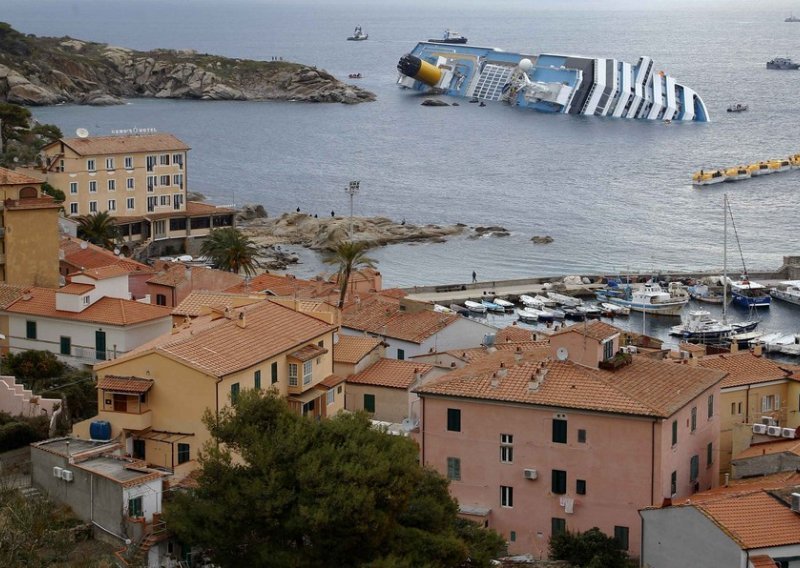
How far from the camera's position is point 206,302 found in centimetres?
3138

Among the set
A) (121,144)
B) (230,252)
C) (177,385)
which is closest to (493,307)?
(230,252)

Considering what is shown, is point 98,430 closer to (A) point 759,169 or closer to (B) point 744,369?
(B) point 744,369

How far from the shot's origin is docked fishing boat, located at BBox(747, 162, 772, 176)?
10125cm

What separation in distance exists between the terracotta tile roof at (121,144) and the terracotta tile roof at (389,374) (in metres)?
30.8

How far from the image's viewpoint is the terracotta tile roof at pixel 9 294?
30894 mm

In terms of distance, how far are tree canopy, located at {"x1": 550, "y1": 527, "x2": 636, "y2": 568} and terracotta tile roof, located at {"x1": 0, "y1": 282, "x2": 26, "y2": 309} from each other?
1385cm

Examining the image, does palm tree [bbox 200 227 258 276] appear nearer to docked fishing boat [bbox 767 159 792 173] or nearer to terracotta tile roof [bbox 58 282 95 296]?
terracotta tile roof [bbox 58 282 95 296]

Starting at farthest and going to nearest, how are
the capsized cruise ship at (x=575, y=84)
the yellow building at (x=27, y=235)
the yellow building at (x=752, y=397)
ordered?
the capsized cruise ship at (x=575, y=84) → the yellow building at (x=27, y=235) → the yellow building at (x=752, y=397)

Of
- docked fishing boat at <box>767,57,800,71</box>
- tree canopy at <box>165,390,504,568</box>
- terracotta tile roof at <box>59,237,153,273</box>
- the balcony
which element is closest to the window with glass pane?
tree canopy at <box>165,390,504,568</box>

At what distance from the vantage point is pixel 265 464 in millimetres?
18797

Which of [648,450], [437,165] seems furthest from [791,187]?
[648,450]

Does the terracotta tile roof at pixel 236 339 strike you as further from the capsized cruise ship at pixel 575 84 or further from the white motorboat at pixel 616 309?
the capsized cruise ship at pixel 575 84

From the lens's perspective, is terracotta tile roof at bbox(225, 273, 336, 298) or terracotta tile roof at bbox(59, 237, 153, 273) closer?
terracotta tile roof at bbox(59, 237, 153, 273)

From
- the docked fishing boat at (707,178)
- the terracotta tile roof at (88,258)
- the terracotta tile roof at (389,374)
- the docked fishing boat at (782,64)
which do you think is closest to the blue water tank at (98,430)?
the terracotta tile roof at (389,374)
